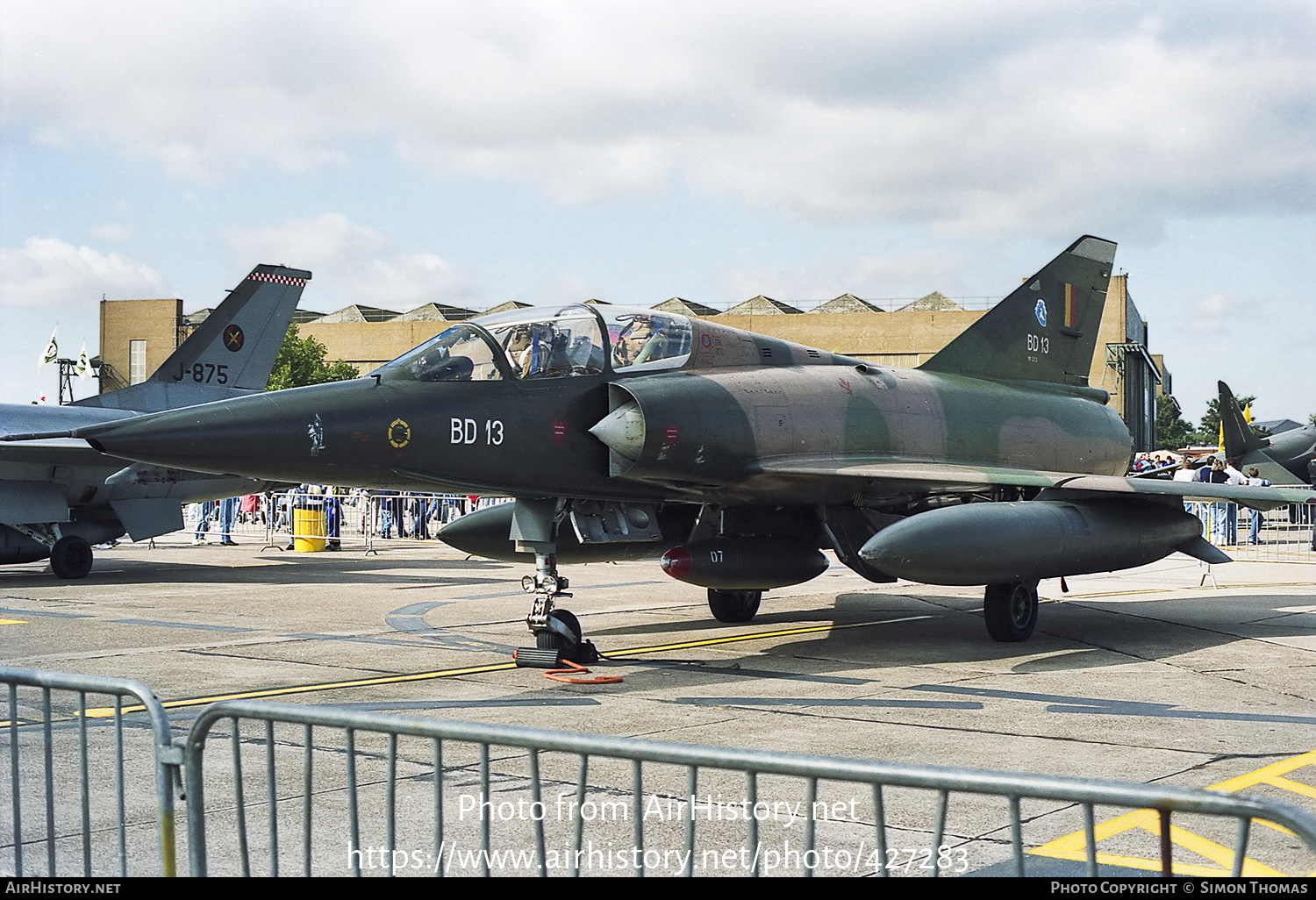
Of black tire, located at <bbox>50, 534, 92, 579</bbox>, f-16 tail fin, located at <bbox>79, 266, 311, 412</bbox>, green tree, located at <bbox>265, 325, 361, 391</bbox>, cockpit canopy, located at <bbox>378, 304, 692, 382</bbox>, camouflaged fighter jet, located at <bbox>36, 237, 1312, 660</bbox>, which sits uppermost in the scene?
green tree, located at <bbox>265, 325, 361, 391</bbox>

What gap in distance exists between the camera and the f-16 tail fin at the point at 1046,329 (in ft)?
43.8

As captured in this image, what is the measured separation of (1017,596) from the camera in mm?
10953

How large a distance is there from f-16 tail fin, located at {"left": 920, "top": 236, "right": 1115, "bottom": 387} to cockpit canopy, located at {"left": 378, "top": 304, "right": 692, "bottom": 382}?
167 inches

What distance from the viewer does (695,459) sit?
9688 mm

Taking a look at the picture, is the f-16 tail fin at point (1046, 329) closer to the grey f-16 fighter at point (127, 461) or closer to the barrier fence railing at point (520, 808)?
the barrier fence railing at point (520, 808)

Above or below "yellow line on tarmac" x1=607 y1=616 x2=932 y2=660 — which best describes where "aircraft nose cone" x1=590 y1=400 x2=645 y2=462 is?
above

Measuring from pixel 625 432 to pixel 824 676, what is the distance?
96.6 inches

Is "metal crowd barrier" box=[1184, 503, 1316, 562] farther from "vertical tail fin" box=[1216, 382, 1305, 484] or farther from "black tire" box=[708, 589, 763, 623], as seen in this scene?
"black tire" box=[708, 589, 763, 623]

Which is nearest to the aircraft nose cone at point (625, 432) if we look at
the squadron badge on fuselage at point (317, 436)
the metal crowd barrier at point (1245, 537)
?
the squadron badge on fuselage at point (317, 436)

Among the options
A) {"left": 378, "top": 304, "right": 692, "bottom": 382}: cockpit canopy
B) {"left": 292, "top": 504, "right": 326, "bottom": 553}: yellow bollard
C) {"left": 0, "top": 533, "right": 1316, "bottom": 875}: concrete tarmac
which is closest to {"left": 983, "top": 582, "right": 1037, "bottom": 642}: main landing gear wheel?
{"left": 0, "top": 533, "right": 1316, "bottom": 875}: concrete tarmac

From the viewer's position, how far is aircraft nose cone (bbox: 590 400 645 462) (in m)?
9.40

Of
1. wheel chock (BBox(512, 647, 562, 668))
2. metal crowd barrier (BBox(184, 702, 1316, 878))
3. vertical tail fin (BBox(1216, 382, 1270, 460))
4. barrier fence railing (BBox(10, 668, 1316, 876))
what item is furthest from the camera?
vertical tail fin (BBox(1216, 382, 1270, 460))

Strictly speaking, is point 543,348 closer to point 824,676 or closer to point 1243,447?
point 824,676

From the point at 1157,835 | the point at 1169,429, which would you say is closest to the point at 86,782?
the point at 1157,835
